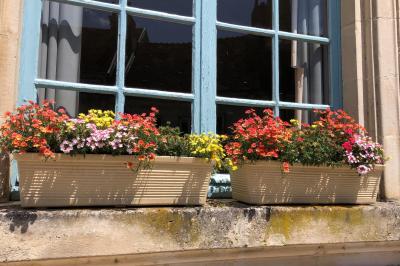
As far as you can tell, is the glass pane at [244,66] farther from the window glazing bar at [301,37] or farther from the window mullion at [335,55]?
the window mullion at [335,55]

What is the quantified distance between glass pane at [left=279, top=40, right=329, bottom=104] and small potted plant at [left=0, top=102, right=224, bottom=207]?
99 cm

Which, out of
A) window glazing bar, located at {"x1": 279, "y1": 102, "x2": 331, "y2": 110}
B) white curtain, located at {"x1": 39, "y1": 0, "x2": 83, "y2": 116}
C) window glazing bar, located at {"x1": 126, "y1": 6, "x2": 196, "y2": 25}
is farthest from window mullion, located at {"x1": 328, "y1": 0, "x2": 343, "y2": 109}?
white curtain, located at {"x1": 39, "y1": 0, "x2": 83, "y2": 116}

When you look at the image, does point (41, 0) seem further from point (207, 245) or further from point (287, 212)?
point (287, 212)

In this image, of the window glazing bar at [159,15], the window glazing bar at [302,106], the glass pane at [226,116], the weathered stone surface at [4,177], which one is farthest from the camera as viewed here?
the window glazing bar at [302,106]

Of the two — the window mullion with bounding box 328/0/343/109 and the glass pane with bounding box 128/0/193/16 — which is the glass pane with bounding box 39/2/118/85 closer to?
the glass pane with bounding box 128/0/193/16

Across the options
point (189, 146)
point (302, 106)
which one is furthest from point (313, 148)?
point (189, 146)

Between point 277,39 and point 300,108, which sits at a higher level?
point 277,39

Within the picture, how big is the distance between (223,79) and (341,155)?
0.95m

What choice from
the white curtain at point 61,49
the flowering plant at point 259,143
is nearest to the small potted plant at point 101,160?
the flowering plant at point 259,143

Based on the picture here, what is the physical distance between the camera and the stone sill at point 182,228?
174cm

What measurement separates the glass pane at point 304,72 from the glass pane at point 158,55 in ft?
2.11

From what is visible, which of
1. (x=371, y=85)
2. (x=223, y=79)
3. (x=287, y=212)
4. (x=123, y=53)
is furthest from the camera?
(x=223, y=79)

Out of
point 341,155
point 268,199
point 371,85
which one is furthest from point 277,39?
point 268,199

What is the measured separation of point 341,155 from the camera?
7.47 ft
